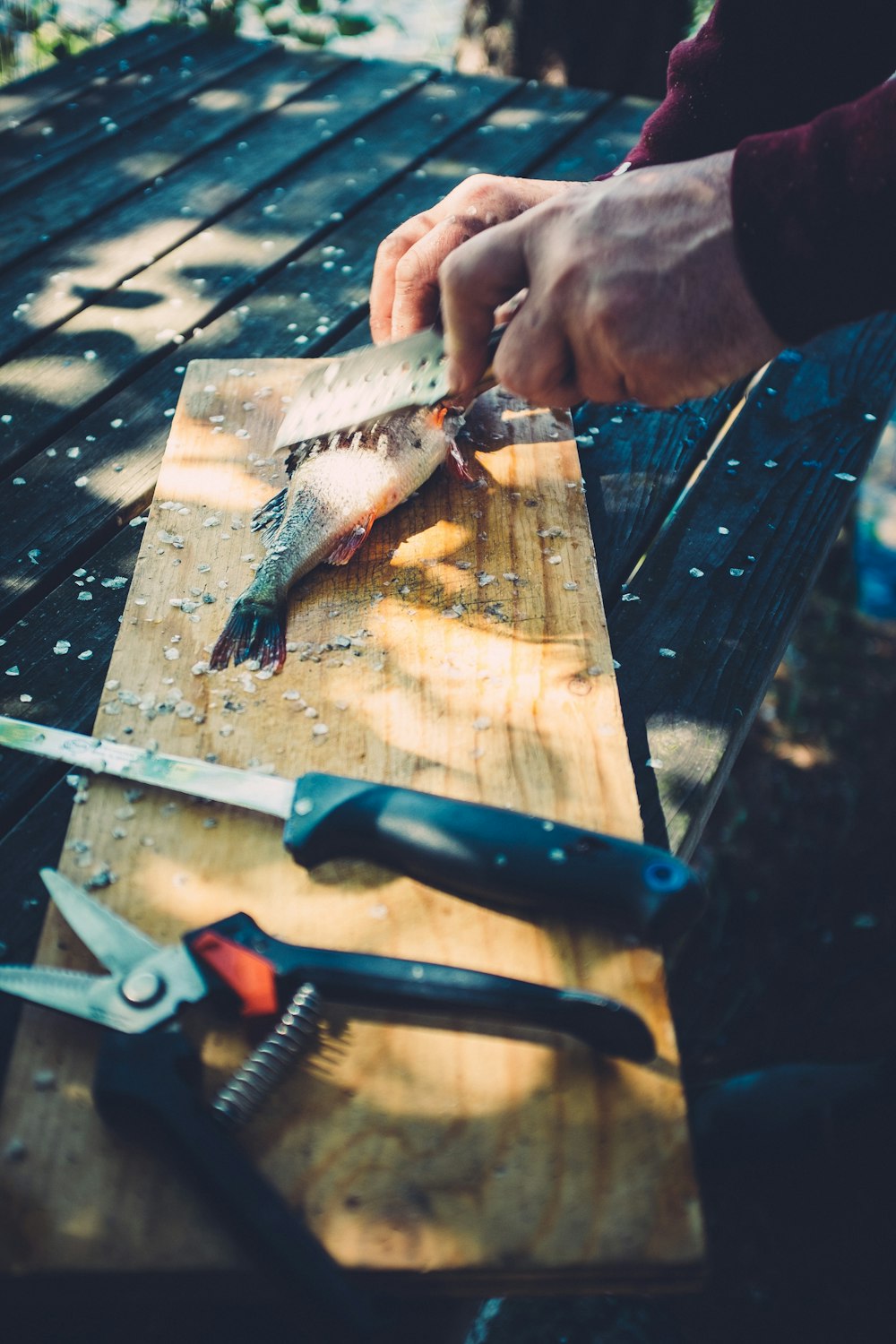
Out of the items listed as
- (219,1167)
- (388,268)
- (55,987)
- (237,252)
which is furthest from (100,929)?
(237,252)

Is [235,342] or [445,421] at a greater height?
[235,342]

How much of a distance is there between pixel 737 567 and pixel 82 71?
10.7 feet

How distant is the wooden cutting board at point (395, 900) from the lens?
3.19 feet

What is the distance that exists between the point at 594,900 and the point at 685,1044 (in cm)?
149

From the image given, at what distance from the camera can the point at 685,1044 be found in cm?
237

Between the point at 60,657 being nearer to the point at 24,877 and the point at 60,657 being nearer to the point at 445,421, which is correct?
the point at 24,877

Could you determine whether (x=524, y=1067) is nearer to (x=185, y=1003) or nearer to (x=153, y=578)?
(x=185, y=1003)

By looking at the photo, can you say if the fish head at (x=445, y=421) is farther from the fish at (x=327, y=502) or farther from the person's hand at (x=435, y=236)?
the person's hand at (x=435, y=236)

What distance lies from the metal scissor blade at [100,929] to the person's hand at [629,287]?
100cm

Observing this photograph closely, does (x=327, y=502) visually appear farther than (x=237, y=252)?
No

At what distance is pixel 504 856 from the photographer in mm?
1125

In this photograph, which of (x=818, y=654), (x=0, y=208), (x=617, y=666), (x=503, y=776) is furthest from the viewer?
(x=818, y=654)

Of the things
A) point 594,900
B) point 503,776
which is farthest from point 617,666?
point 594,900

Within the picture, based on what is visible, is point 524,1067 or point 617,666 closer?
point 524,1067
